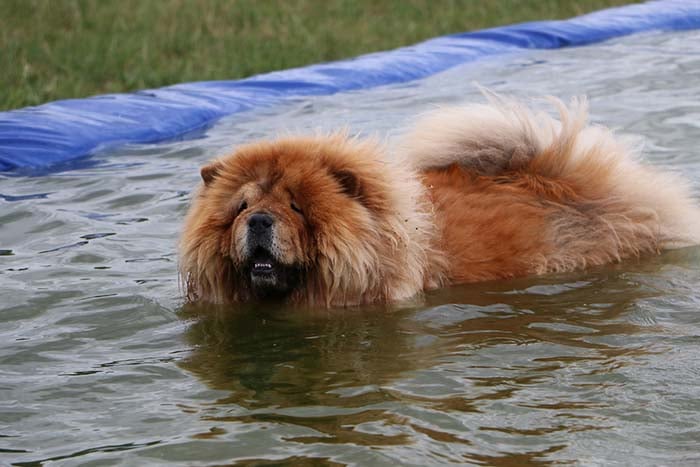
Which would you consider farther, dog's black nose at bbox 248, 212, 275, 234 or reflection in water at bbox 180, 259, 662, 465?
Result: dog's black nose at bbox 248, 212, 275, 234

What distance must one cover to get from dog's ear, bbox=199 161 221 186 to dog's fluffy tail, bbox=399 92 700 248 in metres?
1.12

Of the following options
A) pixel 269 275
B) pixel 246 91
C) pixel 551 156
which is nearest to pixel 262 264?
pixel 269 275

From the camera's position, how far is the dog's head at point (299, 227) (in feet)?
15.3

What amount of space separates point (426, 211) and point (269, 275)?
78 cm

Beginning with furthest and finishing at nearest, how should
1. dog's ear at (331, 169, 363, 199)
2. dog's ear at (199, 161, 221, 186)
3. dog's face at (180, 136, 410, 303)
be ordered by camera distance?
dog's ear at (199, 161, 221, 186)
dog's ear at (331, 169, 363, 199)
dog's face at (180, 136, 410, 303)

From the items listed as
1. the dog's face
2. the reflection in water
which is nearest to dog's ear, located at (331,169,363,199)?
the dog's face

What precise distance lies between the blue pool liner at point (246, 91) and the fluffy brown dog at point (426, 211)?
2.95 metres

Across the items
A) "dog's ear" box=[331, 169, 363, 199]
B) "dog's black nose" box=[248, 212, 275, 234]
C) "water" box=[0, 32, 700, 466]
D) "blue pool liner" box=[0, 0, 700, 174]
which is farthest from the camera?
"blue pool liner" box=[0, 0, 700, 174]

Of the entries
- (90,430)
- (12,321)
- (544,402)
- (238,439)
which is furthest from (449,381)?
(12,321)

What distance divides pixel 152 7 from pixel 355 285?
8221mm

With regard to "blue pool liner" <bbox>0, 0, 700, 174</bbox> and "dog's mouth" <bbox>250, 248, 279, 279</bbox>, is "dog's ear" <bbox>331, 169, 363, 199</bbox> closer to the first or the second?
"dog's mouth" <bbox>250, 248, 279, 279</bbox>

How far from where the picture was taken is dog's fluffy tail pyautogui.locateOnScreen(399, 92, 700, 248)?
5.61 meters

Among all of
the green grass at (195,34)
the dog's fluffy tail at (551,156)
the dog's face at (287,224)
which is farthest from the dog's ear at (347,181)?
the green grass at (195,34)

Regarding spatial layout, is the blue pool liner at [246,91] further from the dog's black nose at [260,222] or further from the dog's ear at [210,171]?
the dog's black nose at [260,222]
